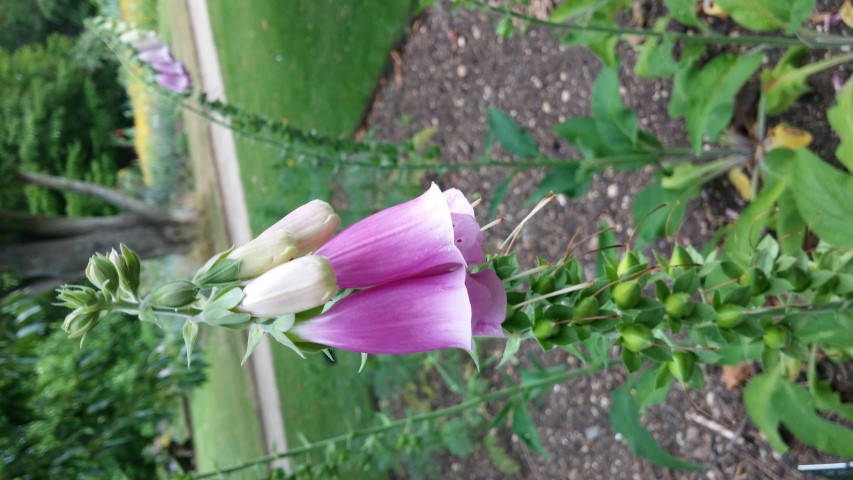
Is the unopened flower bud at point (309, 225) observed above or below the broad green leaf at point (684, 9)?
below

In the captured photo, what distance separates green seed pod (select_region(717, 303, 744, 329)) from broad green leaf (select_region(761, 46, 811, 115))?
1232 millimetres

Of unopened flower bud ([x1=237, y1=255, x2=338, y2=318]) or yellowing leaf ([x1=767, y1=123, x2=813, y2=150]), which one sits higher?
yellowing leaf ([x1=767, y1=123, x2=813, y2=150])

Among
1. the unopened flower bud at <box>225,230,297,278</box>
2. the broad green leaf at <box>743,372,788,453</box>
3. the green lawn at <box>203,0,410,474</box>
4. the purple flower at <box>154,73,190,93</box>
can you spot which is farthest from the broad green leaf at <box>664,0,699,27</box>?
the green lawn at <box>203,0,410,474</box>

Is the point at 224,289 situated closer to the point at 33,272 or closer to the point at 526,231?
the point at 526,231

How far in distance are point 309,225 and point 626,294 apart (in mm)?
442

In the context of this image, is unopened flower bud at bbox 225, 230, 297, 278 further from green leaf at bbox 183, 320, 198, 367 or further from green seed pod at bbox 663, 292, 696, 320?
green seed pod at bbox 663, 292, 696, 320

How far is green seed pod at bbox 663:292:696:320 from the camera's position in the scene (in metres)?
0.99

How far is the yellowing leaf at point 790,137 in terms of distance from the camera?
2027mm

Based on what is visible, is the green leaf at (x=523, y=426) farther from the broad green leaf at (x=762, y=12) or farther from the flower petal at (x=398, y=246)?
the broad green leaf at (x=762, y=12)

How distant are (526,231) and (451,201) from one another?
2.35 metres

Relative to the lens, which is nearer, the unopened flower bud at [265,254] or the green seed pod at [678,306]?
the unopened flower bud at [265,254]

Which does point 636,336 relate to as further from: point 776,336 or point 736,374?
point 736,374

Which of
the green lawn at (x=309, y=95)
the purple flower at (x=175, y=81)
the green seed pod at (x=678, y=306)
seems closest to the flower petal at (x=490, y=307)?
the green seed pod at (x=678, y=306)

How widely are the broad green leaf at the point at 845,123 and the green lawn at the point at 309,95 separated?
8.68ft
